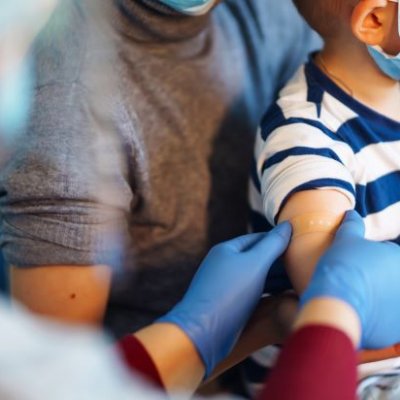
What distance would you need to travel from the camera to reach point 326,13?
919 mm

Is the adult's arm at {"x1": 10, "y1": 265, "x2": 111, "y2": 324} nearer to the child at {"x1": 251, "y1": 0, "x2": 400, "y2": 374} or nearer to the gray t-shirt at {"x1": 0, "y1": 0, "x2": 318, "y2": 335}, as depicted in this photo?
the gray t-shirt at {"x1": 0, "y1": 0, "x2": 318, "y2": 335}

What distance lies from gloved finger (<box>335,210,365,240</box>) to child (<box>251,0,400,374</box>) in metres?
0.01

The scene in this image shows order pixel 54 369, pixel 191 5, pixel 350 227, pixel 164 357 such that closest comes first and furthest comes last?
pixel 54 369
pixel 164 357
pixel 350 227
pixel 191 5

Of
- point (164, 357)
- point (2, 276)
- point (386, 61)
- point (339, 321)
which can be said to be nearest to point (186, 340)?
point (164, 357)

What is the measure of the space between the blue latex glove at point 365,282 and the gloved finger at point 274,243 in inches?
2.4

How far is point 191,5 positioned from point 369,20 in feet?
0.70

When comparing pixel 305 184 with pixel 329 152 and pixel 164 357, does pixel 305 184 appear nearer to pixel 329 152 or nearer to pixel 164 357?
pixel 329 152

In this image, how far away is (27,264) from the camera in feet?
2.72

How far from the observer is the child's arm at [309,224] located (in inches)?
29.3

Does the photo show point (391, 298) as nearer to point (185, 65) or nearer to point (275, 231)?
point (275, 231)

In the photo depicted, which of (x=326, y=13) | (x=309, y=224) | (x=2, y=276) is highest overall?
(x=326, y=13)

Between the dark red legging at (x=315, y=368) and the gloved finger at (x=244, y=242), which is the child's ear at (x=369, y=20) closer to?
the gloved finger at (x=244, y=242)

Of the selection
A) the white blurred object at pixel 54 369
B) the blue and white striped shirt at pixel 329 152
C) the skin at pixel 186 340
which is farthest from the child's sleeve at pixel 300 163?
the white blurred object at pixel 54 369

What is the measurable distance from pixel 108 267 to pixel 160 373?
273 mm
